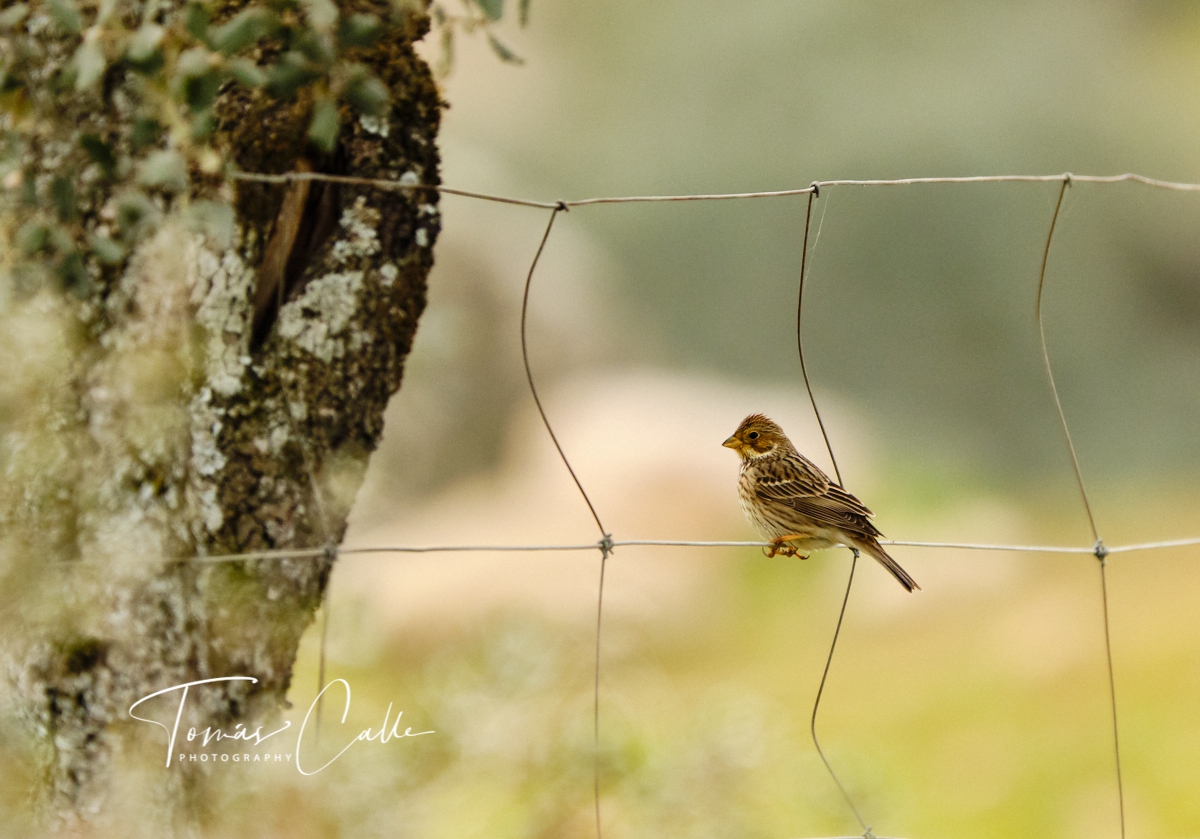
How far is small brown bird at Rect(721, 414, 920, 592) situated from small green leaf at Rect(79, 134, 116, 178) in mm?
767

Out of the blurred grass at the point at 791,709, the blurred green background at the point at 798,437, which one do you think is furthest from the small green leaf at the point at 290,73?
the blurred grass at the point at 791,709

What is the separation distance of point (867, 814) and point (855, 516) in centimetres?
84

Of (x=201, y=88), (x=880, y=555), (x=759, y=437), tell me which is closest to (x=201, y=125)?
(x=201, y=88)

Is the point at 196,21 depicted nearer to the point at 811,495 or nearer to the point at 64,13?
the point at 64,13

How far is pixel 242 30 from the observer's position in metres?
0.71

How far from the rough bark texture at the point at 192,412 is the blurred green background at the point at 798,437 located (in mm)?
143

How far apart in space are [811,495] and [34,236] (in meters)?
0.88

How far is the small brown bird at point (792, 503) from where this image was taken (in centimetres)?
117

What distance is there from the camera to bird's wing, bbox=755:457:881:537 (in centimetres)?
116

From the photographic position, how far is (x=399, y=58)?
0.98 metres

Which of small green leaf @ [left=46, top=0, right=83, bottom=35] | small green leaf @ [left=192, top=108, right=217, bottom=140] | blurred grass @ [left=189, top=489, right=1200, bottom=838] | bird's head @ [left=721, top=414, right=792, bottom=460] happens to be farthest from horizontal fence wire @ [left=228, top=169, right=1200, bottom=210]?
blurred grass @ [left=189, top=489, right=1200, bottom=838]

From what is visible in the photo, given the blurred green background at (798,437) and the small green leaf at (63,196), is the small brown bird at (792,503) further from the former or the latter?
the small green leaf at (63,196)

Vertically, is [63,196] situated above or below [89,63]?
below

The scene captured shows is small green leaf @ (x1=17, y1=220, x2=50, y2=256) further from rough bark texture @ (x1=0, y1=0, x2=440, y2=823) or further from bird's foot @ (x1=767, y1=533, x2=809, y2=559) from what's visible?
bird's foot @ (x1=767, y1=533, x2=809, y2=559)
